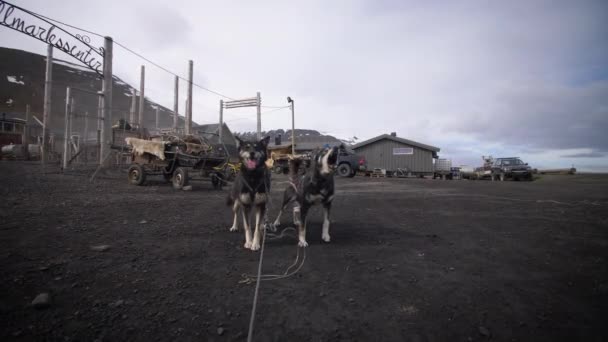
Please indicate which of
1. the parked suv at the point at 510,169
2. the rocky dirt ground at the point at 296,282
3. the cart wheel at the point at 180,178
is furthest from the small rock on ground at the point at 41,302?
the parked suv at the point at 510,169

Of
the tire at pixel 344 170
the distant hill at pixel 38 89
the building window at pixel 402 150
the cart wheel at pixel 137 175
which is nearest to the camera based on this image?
the cart wheel at pixel 137 175

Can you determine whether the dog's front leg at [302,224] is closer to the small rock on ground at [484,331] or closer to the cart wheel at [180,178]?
the small rock on ground at [484,331]

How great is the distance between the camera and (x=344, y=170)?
20344 mm

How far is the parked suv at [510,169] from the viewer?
22.1 meters

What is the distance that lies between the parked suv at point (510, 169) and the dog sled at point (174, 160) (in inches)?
1026

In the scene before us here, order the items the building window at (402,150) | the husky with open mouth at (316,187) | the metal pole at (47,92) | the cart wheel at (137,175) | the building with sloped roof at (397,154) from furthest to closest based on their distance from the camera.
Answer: the building window at (402,150), the building with sloped roof at (397,154), the metal pole at (47,92), the cart wheel at (137,175), the husky with open mouth at (316,187)

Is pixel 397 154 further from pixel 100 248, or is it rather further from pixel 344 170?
pixel 100 248

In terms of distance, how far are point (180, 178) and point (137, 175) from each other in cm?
184

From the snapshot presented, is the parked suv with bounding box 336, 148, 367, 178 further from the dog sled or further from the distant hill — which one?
the distant hill

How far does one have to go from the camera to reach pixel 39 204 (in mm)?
5508

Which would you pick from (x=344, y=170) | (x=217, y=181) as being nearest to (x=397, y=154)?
(x=344, y=170)

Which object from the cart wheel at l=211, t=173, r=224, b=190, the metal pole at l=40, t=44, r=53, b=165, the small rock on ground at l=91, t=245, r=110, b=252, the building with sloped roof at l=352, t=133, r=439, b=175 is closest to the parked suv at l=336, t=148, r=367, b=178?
the building with sloped roof at l=352, t=133, r=439, b=175

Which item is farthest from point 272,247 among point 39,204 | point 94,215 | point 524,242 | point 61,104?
point 61,104

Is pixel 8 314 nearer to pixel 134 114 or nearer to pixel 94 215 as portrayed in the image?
pixel 94 215
